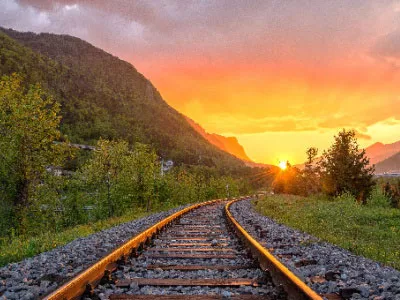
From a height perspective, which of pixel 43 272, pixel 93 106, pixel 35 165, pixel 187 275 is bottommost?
pixel 187 275

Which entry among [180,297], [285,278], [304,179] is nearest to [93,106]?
[304,179]

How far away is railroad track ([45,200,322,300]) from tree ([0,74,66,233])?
1250cm

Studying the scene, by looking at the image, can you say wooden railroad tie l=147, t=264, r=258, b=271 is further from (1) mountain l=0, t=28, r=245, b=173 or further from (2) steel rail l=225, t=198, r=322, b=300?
(1) mountain l=0, t=28, r=245, b=173

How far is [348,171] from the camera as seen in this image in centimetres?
3712

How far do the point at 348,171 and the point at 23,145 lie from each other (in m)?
29.1

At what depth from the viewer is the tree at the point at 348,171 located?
122 feet

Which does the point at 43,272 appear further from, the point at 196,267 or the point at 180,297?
the point at 180,297

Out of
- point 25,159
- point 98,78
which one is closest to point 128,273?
point 25,159

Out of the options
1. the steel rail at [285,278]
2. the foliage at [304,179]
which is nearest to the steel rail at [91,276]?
the steel rail at [285,278]

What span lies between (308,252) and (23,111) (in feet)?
51.9

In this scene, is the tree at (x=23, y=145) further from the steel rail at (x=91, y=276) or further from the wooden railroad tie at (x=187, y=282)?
the wooden railroad tie at (x=187, y=282)

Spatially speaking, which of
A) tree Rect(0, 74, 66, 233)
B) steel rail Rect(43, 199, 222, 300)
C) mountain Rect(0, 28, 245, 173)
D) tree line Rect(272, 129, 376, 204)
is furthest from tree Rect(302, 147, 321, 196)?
steel rail Rect(43, 199, 222, 300)

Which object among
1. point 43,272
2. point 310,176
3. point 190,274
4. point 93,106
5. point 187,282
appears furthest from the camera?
point 93,106

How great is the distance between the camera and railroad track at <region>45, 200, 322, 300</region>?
386 centimetres
